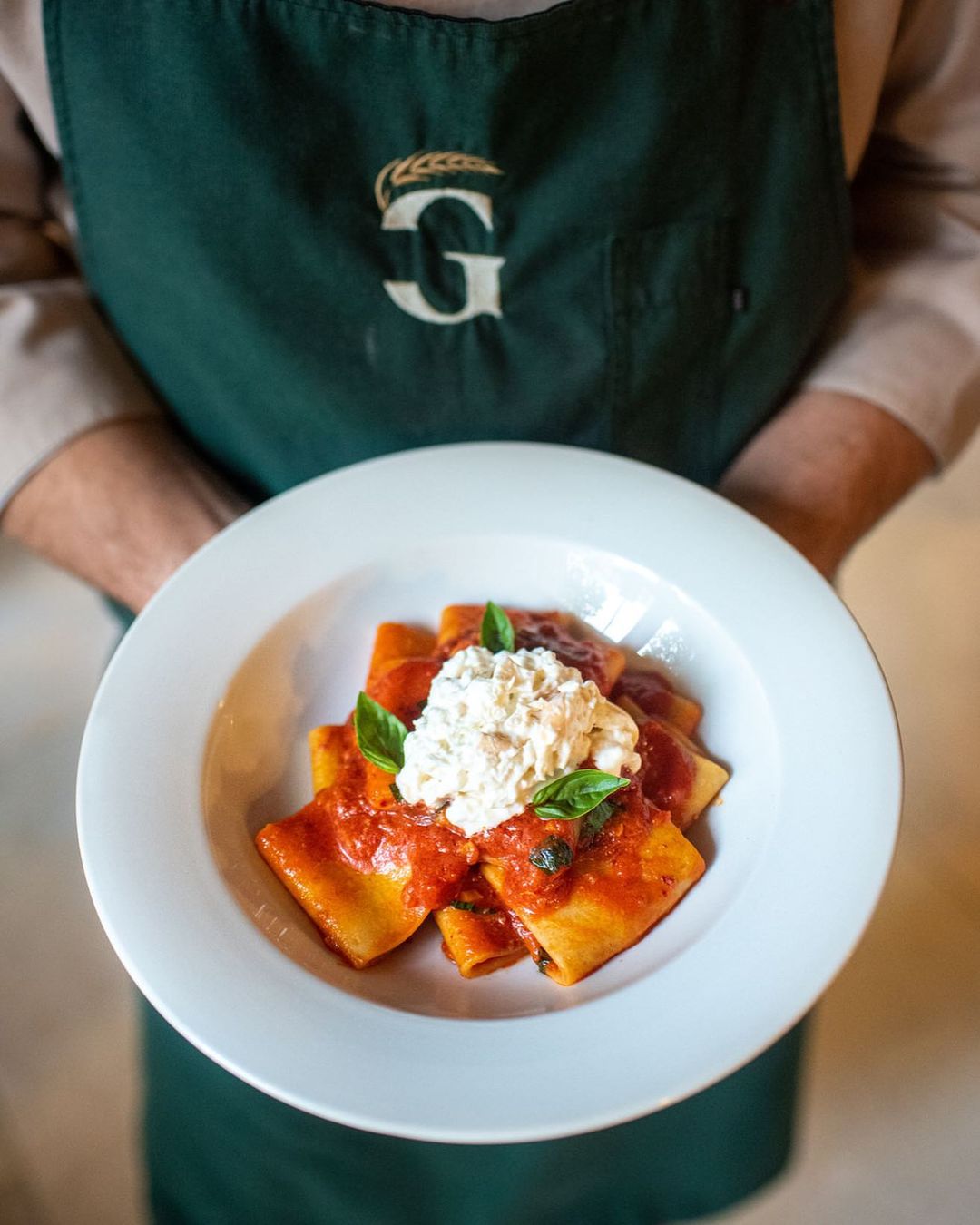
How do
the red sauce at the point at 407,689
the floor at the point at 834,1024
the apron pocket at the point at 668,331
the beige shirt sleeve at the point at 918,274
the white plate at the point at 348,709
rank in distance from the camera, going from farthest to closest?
1. the floor at the point at 834,1024
2. the beige shirt sleeve at the point at 918,274
3. the apron pocket at the point at 668,331
4. the red sauce at the point at 407,689
5. the white plate at the point at 348,709

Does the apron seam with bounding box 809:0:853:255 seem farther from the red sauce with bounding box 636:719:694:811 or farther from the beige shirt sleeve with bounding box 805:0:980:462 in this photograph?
the red sauce with bounding box 636:719:694:811

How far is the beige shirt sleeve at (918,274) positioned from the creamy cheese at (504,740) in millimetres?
666

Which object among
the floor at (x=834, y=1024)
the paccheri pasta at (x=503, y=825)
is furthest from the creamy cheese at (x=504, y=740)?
the floor at (x=834, y=1024)

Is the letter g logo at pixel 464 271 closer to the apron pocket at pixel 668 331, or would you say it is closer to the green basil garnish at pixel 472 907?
the apron pocket at pixel 668 331

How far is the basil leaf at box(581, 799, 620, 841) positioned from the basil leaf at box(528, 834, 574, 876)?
42 millimetres

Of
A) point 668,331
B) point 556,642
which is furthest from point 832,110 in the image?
point 556,642

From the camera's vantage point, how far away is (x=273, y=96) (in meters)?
0.95

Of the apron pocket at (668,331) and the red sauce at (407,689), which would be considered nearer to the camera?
the red sauce at (407,689)

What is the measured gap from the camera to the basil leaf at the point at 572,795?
0.82 metres

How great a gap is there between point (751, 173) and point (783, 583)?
480mm

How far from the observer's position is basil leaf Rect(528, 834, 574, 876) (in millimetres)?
818

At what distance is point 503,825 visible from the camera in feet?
2.76

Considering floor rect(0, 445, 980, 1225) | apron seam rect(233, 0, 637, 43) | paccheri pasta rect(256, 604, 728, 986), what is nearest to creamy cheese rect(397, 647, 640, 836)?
paccheri pasta rect(256, 604, 728, 986)

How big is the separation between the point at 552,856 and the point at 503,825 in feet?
0.17
